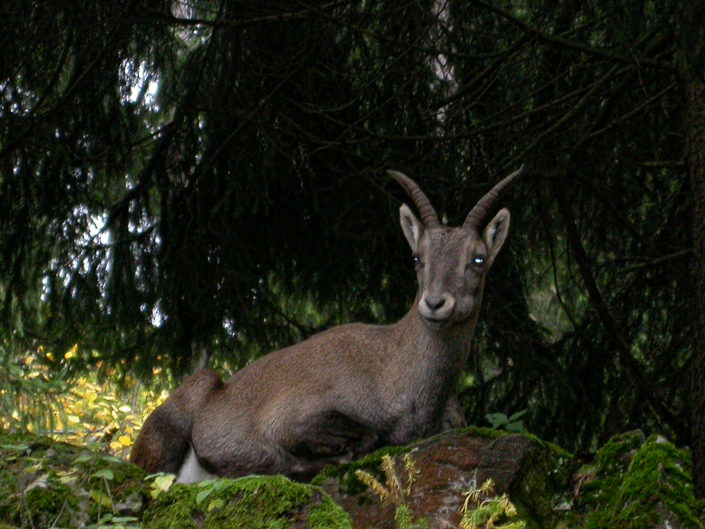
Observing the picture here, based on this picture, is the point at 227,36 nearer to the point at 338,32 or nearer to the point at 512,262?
the point at 338,32

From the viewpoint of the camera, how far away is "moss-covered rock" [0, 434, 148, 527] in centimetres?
448

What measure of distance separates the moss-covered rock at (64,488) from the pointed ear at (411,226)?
3045 mm

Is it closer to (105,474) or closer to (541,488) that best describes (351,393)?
(541,488)

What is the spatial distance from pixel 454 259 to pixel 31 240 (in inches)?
180

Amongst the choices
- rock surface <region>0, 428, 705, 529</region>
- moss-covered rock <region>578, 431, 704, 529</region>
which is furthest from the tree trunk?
moss-covered rock <region>578, 431, 704, 529</region>

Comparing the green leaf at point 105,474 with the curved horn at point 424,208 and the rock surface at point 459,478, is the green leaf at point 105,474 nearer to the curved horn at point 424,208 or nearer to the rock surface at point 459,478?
the rock surface at point 459,478

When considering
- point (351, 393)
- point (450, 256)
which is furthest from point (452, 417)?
point (450, 256)

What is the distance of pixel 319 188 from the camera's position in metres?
9.59

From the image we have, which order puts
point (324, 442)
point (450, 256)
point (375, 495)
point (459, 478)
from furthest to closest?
1. point (450, 256)
2. point (324, 442)
3. point (375, 495)
4. point (459, 478)

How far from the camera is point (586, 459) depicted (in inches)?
242

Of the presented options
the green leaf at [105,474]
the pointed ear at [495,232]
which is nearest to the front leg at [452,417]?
the pointed ear at [495,232]

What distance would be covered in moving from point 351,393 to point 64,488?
2765mm

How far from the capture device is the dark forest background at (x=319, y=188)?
8492 mm

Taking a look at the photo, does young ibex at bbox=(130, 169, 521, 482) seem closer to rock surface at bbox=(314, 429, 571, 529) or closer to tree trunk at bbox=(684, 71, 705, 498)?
tree trunk at bbox=(684, 71, 705, 498)
